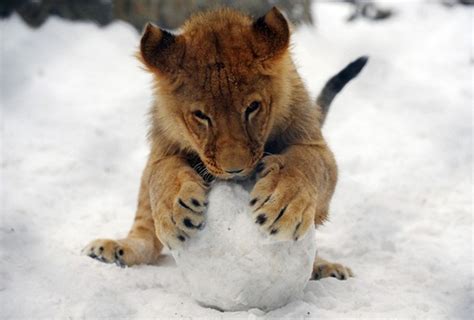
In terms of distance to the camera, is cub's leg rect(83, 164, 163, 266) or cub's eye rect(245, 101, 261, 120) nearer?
cub's eye rect(245, 101, 261, 120)

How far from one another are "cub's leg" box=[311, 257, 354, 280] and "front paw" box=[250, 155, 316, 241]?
0.77 m

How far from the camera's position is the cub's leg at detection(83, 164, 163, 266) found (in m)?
4.10

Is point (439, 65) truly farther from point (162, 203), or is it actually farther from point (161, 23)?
point (162, 203)

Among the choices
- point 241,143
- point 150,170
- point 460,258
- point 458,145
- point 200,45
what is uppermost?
point 200,45

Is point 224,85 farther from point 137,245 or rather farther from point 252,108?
point 137,245

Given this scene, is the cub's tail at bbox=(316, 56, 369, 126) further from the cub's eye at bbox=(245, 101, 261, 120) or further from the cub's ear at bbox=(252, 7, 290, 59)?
the cub's eye at bbox=(245, 101, 261, 120)

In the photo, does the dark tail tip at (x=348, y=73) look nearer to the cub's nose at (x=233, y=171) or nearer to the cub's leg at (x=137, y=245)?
the cub's leg at (x=137, y=245)

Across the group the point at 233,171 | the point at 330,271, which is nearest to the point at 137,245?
the point at 330,271

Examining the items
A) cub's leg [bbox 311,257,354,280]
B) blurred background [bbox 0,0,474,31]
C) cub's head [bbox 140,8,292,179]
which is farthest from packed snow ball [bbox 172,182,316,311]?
blurred background [bbox 0,0,474,31]

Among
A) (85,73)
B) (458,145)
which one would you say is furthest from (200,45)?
(85,73)

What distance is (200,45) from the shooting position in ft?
11.0

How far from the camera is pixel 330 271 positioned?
3.84 m

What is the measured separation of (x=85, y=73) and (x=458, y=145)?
424cm

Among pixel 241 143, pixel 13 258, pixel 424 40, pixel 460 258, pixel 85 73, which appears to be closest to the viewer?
pixel 241 143
